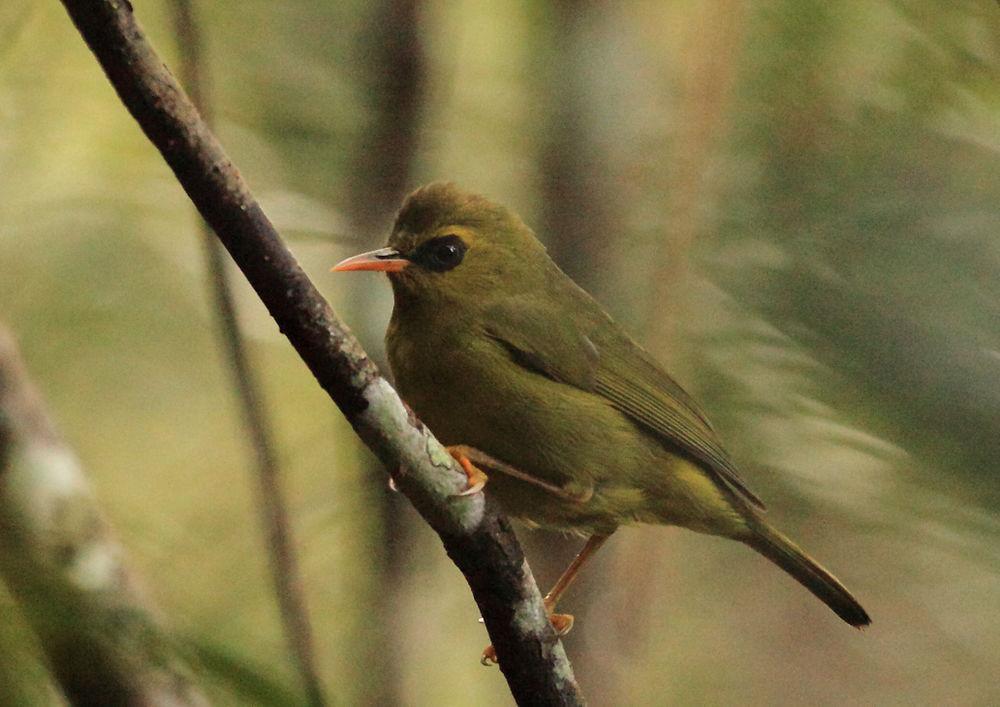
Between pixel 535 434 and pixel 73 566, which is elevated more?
pixel 535 434

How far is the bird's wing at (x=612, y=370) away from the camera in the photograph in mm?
3857

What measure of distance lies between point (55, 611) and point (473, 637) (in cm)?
489

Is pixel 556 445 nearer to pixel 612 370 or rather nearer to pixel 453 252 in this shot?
pixel 612 370

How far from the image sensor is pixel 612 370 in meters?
4.07

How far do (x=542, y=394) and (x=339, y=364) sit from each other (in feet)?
4.90

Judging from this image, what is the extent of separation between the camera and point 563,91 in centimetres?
579

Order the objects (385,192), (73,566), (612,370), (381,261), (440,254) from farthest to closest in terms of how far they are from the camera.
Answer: (385,192), (612,370), (440,254), (381,261), (73,566)

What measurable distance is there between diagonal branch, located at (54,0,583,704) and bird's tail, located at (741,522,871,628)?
1.33 metres

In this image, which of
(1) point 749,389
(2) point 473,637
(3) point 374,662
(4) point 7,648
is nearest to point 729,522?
(1) point 749,389

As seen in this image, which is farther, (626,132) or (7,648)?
(626,132)

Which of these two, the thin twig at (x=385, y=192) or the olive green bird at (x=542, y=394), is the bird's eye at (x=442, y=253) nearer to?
the olive green bird at (x=542, y=394)

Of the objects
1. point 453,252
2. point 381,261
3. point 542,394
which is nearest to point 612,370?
point 542,394

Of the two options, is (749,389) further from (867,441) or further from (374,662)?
(374,662)

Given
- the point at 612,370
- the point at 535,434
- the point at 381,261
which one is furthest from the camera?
the point at 612,370
